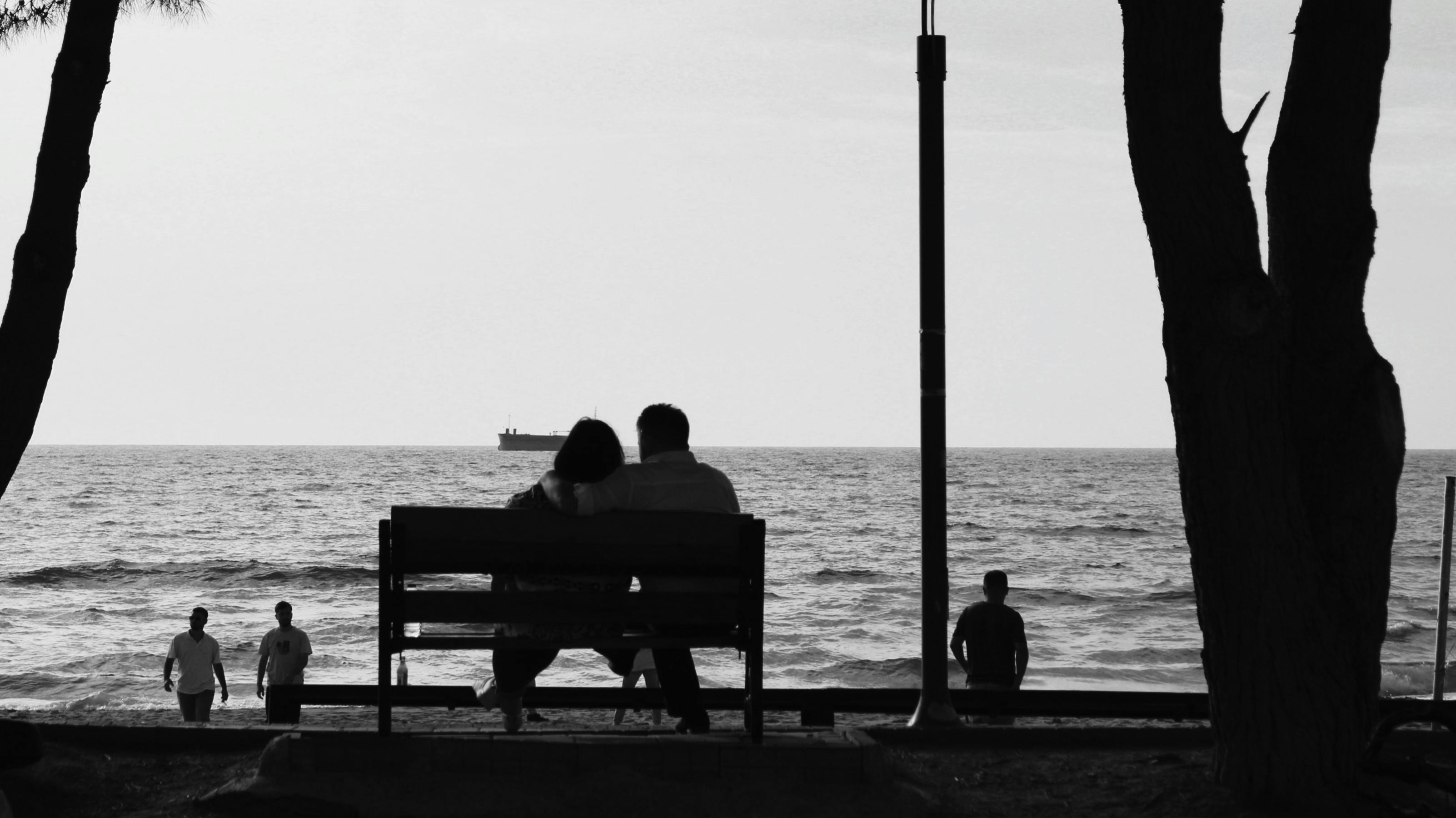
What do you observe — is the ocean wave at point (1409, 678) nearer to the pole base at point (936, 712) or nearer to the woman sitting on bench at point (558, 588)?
the pole base at point (936, 712)

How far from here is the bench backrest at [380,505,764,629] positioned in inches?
186

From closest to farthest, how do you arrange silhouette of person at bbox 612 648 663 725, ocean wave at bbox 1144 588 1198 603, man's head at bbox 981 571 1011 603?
silhouette of person at bbox 612 648 663 725 → man's head at bbox 981 571 1011 603 → ocean wave at bbox 1144 588 1198 603

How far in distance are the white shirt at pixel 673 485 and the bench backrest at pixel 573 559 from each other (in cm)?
34

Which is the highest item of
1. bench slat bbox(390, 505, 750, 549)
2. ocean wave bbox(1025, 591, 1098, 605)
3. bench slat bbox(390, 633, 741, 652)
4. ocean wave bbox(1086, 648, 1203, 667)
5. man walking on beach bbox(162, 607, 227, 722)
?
bench slat bbox(390, 505, 750, 549)

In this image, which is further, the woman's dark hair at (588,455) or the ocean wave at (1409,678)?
the ocean wave at (1409,678)

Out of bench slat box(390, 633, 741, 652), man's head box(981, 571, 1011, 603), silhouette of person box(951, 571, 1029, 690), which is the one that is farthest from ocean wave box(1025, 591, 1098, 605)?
bench slat box(390, 633, 741, 652)

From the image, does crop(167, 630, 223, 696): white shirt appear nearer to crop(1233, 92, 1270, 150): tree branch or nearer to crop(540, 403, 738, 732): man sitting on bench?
crop(540, 403, 738, 732): man sitting on bench

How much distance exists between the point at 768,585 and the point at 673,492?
28.2 m

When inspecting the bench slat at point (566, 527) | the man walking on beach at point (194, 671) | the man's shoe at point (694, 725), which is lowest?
the man walking on beach at point (194, 671)

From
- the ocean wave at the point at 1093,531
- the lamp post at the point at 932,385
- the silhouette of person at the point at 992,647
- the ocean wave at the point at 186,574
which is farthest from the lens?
the ocean wave at the point at 1093,531

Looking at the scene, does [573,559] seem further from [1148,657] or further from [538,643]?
[1148,657]

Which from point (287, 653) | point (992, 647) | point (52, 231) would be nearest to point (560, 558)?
point (52, 231)

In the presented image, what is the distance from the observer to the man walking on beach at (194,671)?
44.4ft

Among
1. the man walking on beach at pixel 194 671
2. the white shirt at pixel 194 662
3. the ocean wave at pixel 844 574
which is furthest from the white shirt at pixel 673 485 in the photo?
the ocean wave at pixel 844 574
